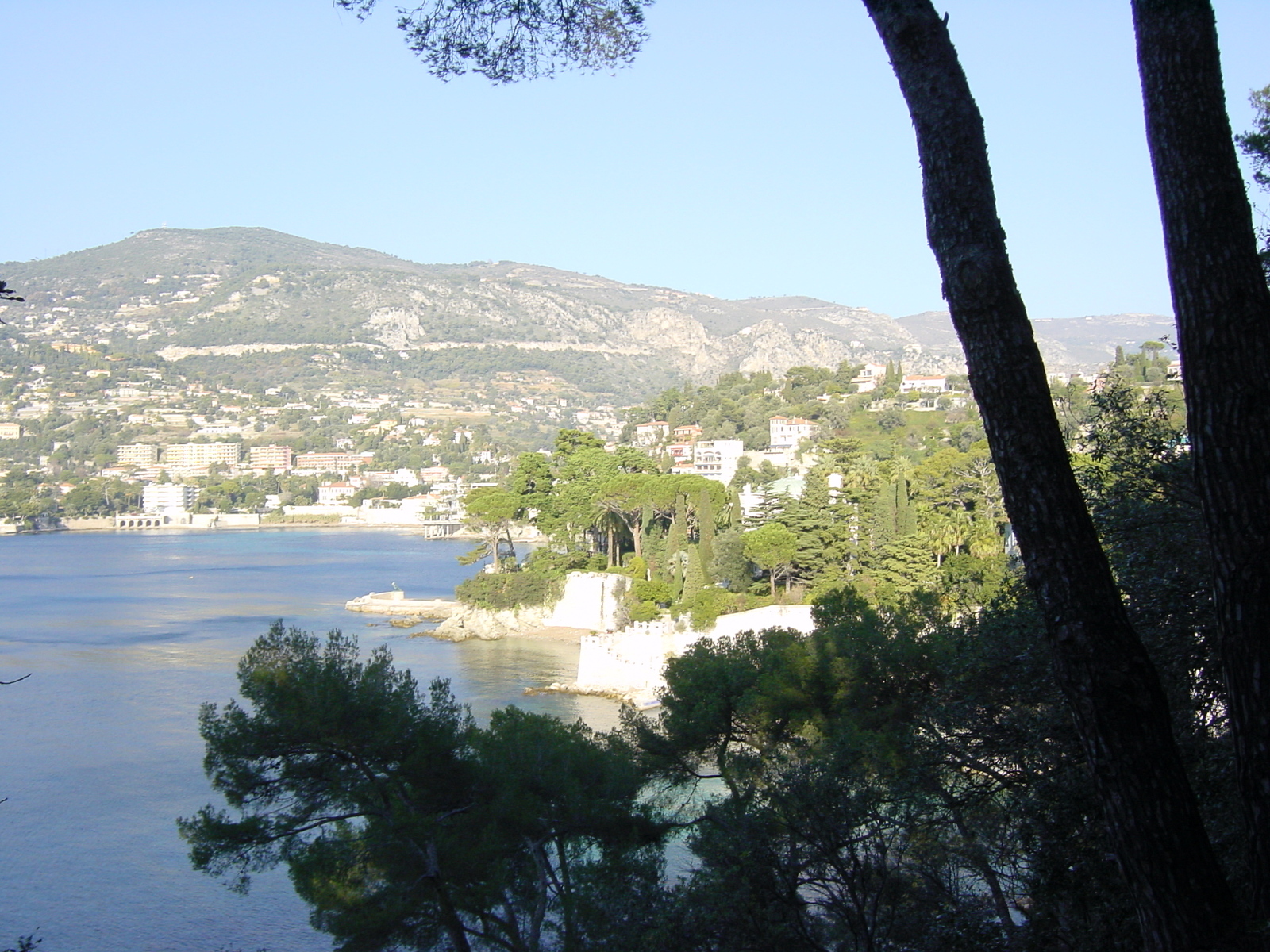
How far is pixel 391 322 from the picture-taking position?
432 ft

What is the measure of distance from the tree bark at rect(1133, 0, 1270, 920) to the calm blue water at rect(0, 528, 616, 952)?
795cm

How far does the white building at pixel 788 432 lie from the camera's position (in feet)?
134

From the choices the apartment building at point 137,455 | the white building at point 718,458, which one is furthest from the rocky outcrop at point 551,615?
the apartment building at point 137,455

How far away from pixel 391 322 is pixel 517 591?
113800 mm

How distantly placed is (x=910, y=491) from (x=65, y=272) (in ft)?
471

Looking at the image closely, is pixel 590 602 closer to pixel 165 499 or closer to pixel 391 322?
pixel 165 499

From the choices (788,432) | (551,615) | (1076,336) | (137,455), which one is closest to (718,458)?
(788,432)

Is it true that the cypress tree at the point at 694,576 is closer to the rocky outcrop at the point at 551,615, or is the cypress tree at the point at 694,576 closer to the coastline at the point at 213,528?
the rocky outcrop at the point at 551,615

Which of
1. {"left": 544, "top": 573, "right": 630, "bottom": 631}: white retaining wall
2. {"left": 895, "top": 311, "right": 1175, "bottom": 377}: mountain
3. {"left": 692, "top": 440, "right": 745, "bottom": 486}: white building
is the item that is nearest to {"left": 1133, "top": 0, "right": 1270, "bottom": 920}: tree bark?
{"left": 544, "top": 573, "right": 630, "bottom": 631}: white retaining wall

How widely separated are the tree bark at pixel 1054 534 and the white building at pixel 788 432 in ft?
127

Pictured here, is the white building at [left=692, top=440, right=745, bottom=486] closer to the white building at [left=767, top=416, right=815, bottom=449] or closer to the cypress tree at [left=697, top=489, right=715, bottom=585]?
the white building at [left=767, top=416, right=815, bottom=449]

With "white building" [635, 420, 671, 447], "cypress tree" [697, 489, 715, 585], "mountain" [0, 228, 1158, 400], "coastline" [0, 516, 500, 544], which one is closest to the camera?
"cypress tree" [697, 489, 715, 585]

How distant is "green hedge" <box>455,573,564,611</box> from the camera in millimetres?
23391

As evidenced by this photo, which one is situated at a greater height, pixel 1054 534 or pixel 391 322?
pixel 391 322
